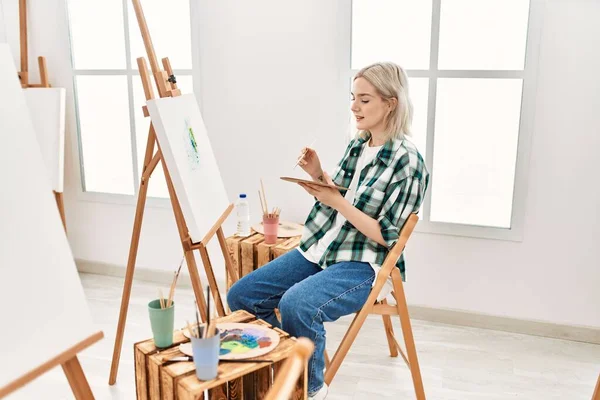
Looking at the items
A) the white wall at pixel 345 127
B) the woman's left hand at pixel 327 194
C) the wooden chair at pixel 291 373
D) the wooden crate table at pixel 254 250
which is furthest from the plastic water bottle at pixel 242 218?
the wooden chair at pixel 291 373

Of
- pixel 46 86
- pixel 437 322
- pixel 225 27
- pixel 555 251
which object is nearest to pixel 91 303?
pixel 46 86

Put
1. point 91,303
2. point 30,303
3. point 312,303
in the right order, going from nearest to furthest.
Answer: point 30,303
point 312,303
point 91,303

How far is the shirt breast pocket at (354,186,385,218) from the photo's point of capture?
182cm

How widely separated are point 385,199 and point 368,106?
324 mm

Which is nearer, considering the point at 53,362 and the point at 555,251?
the point at 53,362

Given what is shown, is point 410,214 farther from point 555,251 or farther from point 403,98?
point 555,251

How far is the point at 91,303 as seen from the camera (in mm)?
2914

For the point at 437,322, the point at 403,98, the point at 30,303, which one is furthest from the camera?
the point at 437,322

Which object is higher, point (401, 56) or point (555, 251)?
point (401, 56)

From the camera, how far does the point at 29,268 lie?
1.17 metres

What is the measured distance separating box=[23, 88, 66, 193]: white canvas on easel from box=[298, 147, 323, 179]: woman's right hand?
173 centimetres

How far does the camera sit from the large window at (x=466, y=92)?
2.35 metres

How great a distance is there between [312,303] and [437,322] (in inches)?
45.6

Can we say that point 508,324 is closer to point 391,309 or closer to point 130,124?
point 391,309
